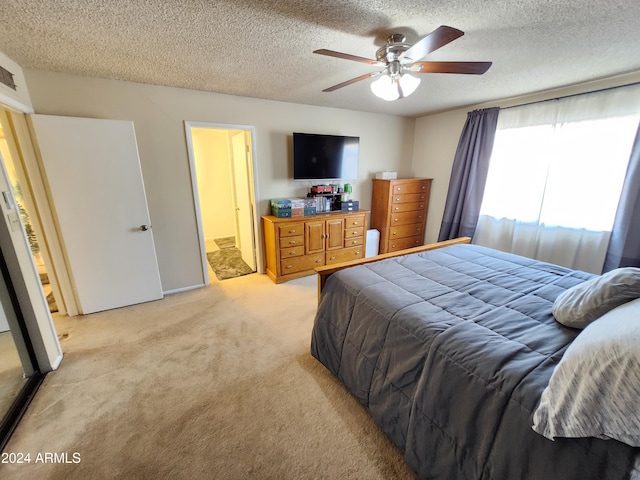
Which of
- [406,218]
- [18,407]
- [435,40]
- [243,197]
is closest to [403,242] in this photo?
[406,218]

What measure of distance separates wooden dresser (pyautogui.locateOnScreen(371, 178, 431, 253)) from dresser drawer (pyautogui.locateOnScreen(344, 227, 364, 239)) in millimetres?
548

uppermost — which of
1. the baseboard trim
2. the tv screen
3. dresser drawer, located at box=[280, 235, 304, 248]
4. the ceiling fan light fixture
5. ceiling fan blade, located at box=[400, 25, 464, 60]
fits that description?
ceiling fan blade, located at box=[400, 25, 464, 60]

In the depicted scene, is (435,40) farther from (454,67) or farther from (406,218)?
(406,218)

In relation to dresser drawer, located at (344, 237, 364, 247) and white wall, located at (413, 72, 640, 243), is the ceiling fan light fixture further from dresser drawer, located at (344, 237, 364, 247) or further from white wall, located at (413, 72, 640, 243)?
white wall, located at (413, 72, 640, 243)

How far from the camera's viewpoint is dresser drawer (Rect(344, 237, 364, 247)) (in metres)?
3.78

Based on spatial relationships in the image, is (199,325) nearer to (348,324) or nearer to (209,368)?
(209,368)

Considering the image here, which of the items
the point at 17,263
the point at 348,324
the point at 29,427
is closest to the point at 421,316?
the point at 348,324

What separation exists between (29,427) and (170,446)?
2.93 ft

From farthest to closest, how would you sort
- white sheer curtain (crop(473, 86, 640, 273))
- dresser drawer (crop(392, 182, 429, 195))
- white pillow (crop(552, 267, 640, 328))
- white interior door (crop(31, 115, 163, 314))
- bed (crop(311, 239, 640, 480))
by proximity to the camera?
dresser drawer (crop(392, 182, 429, 195)) → white sheer curtain (crop(473, 86, 640, 273)) → white interior door (crop(31, 115, 163, 314)) → white pillow (crop(552, 267, 640, 328)) → bed (crop(311, 239, 640, 480))

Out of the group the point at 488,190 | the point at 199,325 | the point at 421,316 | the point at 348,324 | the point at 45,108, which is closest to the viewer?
the point at 421,316

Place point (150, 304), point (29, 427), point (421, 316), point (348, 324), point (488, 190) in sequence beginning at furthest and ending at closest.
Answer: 1. point (488, 190)
2. point (150, 304)
3. point (348, 324)
4. point (29, 427)
5. point (421, 316)

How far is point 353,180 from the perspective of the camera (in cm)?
415

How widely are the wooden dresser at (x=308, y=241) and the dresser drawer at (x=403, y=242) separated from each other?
715mm

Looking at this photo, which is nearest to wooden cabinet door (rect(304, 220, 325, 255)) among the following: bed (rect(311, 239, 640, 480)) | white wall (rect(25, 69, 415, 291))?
white wall (rect(25, 69, 415, 291))
